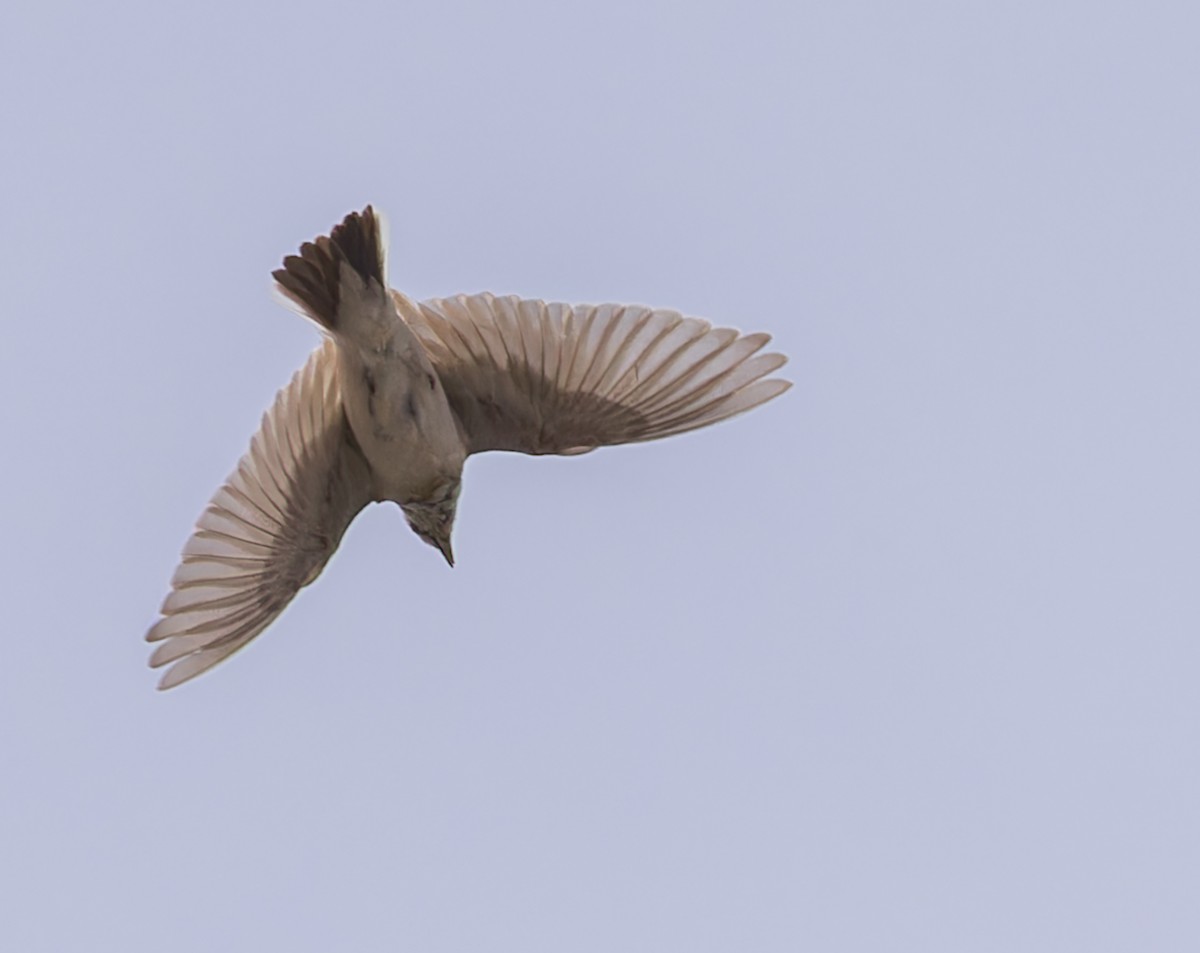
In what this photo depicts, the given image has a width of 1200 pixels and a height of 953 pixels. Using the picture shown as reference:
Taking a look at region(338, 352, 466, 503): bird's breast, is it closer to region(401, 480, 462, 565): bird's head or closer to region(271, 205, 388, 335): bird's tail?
region(401, 480, 462, 565): bird's head

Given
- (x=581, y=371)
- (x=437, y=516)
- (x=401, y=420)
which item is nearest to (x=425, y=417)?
(x=401, y=420)

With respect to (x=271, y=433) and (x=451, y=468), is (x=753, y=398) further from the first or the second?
(x=271, y=433)

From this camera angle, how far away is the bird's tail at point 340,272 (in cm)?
1113

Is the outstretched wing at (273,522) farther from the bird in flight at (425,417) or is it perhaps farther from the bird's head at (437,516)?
the bird's head at (437,516)

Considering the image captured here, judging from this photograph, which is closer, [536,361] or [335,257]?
[335,257]

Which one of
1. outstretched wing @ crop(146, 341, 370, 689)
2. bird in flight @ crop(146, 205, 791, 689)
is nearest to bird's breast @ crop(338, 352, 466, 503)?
bird in flight @ crop(146, 205, 791, 689)

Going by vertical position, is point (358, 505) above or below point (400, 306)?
below

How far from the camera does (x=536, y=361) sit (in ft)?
38.9

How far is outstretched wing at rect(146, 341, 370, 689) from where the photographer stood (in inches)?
456

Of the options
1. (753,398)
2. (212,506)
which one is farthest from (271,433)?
(753,398)

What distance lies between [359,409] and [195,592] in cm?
118

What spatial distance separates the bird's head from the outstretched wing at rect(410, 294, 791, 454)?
0.29 meters

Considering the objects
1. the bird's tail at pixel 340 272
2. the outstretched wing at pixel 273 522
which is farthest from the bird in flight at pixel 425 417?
the bird's tail at pixel 340 272

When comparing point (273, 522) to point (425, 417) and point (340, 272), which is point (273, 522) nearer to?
point (425, 417)
